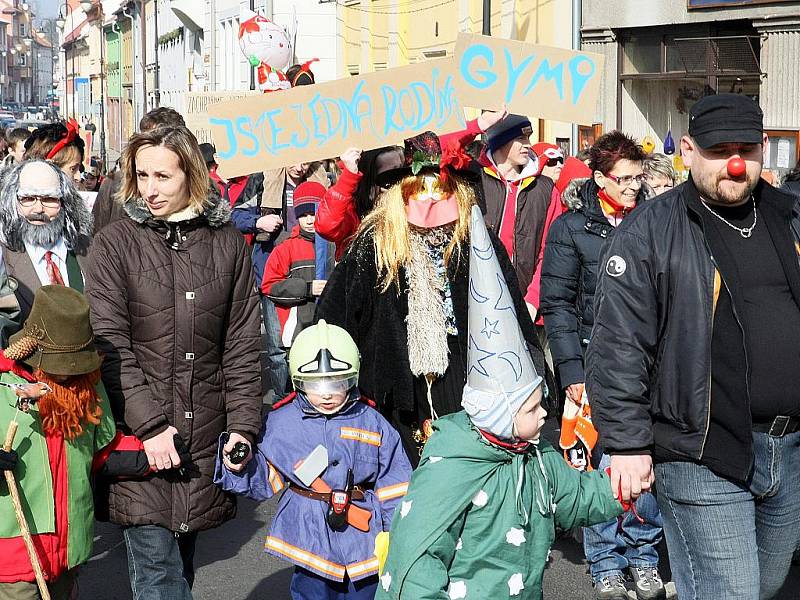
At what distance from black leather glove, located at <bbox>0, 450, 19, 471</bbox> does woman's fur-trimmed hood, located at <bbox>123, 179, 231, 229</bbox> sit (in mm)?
905

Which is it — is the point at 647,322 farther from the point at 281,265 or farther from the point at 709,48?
the point at 709,48

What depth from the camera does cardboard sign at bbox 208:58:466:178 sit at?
17.4 ft

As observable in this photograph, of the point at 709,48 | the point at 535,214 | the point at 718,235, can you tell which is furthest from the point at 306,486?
the point at 709,48

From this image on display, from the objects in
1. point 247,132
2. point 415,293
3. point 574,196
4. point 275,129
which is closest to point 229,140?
point 247,132

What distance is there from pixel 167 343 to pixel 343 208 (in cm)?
124

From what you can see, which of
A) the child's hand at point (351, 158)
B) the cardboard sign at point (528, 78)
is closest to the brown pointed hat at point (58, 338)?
the child's hand at point (351, 158)

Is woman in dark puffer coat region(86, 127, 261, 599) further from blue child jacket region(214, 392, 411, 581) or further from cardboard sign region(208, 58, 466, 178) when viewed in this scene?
cardboard sign region(208, 58, 466, 178)

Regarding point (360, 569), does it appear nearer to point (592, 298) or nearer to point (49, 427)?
point (49, 427)

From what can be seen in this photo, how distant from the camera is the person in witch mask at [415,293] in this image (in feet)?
16.2

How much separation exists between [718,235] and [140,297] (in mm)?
1919

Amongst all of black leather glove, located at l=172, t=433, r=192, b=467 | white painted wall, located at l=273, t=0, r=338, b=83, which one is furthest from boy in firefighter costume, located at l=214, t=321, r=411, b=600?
white painted wall, located at l=273, t=0, r=338, b=83

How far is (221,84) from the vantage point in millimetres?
42625

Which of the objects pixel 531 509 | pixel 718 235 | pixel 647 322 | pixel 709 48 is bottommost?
pixel 531 509

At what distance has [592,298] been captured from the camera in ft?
19.6
